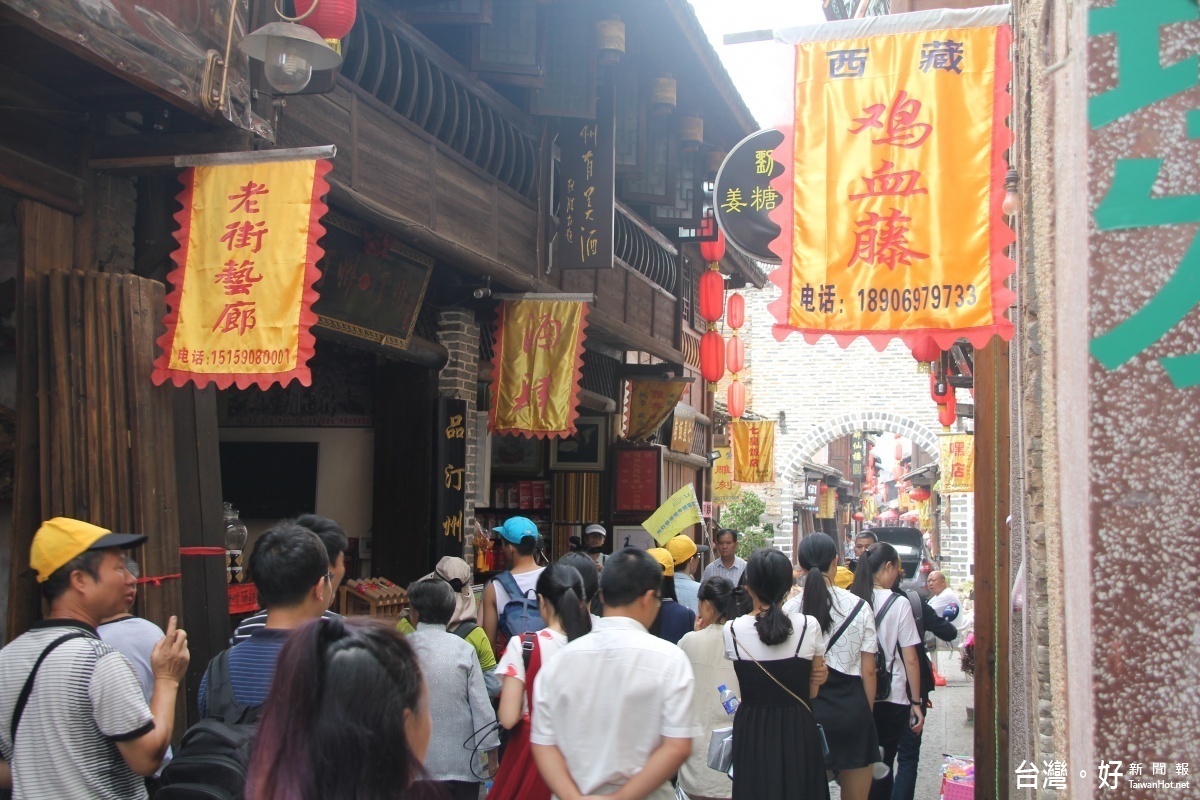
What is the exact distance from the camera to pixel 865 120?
5.70m

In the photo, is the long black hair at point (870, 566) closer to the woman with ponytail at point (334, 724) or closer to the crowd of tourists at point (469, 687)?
the crowd of tourists at point (469, 687)

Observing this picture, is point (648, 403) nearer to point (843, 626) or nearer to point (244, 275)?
point (843, 626)

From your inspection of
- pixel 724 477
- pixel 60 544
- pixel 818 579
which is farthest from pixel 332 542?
pixel 724 477

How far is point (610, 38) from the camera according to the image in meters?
9.96

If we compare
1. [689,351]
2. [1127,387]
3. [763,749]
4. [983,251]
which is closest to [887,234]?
[983,251]

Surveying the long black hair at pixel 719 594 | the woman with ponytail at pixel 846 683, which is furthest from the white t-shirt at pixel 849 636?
the long black hair at pixel 719 594

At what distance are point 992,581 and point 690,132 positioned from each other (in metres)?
7.70

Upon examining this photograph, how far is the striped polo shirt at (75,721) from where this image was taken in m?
3.33

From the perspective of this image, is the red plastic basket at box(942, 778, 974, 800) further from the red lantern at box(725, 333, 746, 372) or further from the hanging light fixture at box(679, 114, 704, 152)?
the red lantern at box(725, 333, 746, 372)

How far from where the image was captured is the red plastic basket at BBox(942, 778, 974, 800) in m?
7.22

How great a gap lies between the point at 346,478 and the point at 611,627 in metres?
7.24

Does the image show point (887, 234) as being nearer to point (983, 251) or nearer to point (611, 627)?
point (983, 251)

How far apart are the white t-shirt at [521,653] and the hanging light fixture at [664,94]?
313 inches

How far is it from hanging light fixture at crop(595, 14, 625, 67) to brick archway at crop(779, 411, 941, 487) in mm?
22056
